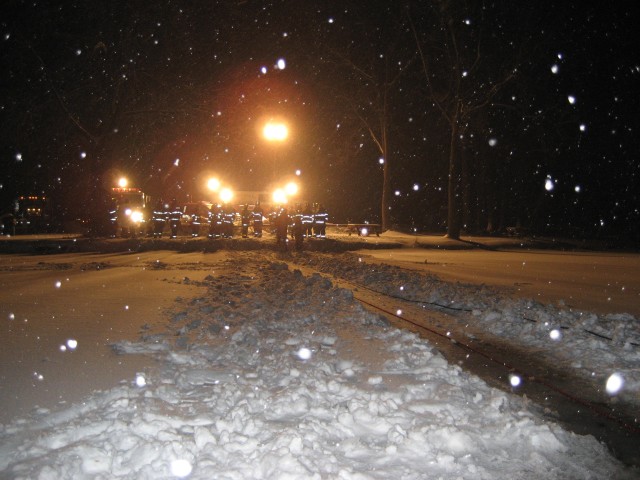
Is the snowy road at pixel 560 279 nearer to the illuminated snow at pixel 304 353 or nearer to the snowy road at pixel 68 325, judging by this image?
the illuminated snow at pixel 304 353

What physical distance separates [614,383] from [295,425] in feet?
12.6

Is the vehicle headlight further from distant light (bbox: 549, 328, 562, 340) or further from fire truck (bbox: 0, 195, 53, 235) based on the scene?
distant light (bbox: 549, 328, 562, 340)

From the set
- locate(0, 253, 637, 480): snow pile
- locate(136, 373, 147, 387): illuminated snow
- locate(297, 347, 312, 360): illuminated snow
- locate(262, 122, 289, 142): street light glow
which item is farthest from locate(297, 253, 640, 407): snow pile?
locate(262, 122, 289, 142): street light glow

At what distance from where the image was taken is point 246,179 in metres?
75.6

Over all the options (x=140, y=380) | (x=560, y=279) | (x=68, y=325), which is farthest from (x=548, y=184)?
(x=140, y=380)

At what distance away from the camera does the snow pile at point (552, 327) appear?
23.0 feet

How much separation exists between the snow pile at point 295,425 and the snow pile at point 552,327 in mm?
1854

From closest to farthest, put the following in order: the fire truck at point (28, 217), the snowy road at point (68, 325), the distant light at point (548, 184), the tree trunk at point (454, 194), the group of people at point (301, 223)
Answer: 1. the snowy road at point (68, 325)
2. the group of people at point (301, 223)
3. the tree trunk at point (454, 194)
4. the fire truck at point (28, 217)
5. the distant light at point (548, 184)

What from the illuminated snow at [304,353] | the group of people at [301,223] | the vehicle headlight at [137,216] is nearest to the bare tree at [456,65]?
the group of people at [301,223]

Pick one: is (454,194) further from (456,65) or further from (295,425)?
(295,425)

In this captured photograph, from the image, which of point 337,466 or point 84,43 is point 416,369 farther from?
point 84,43

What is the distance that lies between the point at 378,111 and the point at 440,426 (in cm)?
3414

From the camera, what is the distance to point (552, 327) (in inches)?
340

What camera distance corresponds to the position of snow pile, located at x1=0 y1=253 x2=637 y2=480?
4.00 metres
